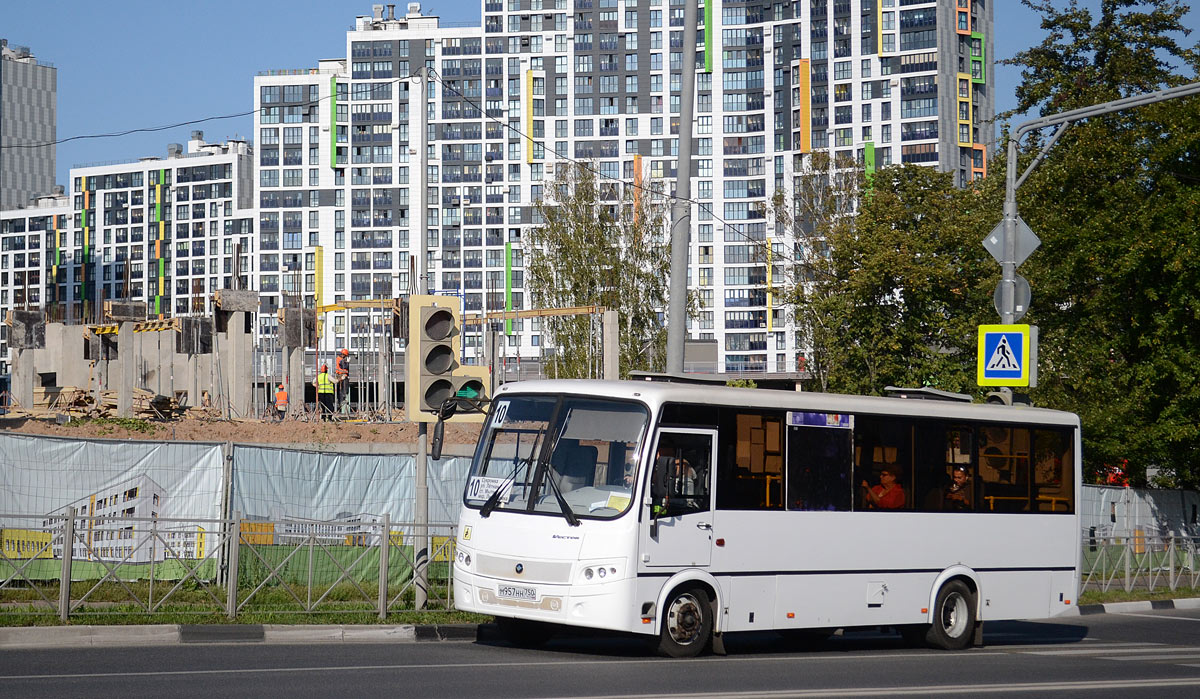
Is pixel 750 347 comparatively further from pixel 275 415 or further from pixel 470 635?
pixel 470 635

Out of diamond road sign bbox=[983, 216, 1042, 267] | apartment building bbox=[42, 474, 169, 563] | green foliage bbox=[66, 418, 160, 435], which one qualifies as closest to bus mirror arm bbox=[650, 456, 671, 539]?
apartment building bbox=[42, 474, 169, 563]

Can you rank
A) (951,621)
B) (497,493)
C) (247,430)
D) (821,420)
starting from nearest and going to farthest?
(497,493) → (821,420) → (951,621) → (247,430)

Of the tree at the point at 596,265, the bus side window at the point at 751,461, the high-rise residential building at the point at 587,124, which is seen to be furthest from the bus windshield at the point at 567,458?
the high-rise residential building at the point at 587,124

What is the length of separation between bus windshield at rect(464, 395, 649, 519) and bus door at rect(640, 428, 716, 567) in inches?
11.9

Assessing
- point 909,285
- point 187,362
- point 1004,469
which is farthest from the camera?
point 187,362

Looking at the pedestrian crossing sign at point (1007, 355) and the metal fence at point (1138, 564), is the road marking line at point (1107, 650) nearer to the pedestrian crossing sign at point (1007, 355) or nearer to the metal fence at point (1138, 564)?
the pedestrian crossing sign at point (1007, 355)

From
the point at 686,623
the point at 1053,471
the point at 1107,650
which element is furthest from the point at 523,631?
the point at 1053,471

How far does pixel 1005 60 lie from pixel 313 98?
338 ft

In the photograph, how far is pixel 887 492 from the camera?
16.1 metres

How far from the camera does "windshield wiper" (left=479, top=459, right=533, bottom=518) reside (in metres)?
14.4

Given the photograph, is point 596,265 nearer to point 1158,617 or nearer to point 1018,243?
point 1158,617

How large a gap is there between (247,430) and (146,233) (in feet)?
429

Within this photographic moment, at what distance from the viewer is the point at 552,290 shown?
71.4 metres

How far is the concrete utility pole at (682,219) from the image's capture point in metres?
17.4
